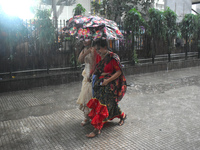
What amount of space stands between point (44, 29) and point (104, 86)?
209 inches

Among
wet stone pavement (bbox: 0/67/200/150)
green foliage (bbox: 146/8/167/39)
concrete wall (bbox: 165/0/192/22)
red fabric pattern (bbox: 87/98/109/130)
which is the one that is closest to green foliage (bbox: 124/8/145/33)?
green foliage (bbox: 146/8/167/39)

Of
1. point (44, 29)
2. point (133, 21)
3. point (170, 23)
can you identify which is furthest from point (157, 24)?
point (44, 29)

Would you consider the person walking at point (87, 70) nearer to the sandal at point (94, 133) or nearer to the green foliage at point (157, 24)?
the sandal at point (94, 133)

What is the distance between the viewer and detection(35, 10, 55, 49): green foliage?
8.29m

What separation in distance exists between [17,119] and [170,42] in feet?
31.4

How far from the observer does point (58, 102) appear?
6.02 metres

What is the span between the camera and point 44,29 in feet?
27.3

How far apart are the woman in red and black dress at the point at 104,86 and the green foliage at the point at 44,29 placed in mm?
4894

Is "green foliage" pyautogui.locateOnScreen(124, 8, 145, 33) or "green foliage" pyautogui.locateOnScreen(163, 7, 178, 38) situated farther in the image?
"green foliage" pyautogui.locateOnScreen(163, 7, 178, 38)

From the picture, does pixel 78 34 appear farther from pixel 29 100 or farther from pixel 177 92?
pixel 177 92

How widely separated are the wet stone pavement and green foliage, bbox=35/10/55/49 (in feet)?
6.89

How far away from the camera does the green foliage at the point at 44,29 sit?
27.2ft

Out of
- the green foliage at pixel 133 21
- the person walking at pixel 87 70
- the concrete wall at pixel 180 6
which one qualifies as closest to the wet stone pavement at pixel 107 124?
the person walking at pixel 87 70

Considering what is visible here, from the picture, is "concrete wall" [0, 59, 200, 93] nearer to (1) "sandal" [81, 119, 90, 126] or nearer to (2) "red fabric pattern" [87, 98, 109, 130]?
(1) "sandal" [81, 119, 90, 126]
